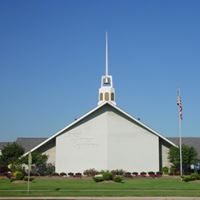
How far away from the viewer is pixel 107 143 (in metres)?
50.2

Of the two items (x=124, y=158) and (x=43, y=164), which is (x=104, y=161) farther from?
(x=43, y=164)

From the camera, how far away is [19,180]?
119ft

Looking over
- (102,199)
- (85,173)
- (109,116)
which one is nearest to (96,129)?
(109,116)

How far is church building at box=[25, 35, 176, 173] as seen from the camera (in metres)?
50.3

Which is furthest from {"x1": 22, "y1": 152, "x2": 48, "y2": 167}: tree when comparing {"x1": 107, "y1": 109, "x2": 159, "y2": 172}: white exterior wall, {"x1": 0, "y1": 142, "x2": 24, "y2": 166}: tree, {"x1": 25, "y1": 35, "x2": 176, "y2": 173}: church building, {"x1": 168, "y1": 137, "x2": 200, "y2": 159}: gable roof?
{"x1": 168, "y1": 137, "x2": 200, "y2": 159}: gable roof

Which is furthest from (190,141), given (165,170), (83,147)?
(83,147)

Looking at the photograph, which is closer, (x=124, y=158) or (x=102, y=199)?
(x=102, y=199)

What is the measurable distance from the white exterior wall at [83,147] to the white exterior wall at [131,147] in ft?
3.50

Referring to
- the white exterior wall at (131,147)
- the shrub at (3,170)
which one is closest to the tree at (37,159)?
the shrub at (3,170)

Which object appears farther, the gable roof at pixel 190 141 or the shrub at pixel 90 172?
the gable roof at pixel 190 141

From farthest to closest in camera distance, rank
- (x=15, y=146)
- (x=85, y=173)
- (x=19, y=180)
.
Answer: (x=15, y=146)
(x=85, y=173)
(x=19, y=180)

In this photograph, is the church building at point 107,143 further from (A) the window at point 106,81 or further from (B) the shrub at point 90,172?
(A) the window at point 106,81

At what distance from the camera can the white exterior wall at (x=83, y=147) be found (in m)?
50.6

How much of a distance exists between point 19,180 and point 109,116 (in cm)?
1792
